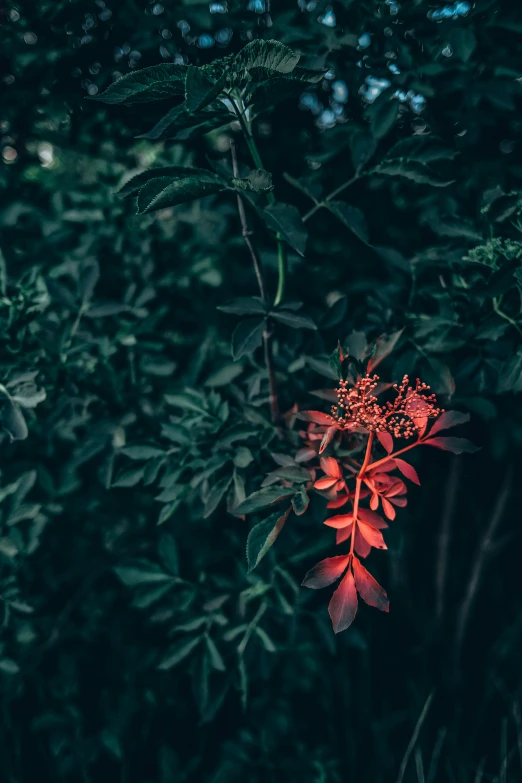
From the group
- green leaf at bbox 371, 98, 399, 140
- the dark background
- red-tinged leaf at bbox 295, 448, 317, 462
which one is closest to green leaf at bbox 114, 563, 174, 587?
the dark background

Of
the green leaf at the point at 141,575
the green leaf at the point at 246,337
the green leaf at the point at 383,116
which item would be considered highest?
the green leaf at the point at 383,116

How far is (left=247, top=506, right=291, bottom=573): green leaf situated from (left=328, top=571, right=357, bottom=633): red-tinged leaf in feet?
0.44

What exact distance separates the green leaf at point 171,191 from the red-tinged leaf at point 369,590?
600 millimetres

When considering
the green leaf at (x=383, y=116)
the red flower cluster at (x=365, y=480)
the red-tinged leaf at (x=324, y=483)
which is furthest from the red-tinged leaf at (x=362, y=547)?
the green leaf at (x=383, y=116)

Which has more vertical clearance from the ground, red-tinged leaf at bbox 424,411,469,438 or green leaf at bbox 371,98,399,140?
green leaf at bbox 371,98,399,140

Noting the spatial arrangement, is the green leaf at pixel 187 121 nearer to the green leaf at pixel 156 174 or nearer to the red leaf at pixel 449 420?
the green leaf at pixel 156 174

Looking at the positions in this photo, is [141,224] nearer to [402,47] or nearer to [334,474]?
[402,47]

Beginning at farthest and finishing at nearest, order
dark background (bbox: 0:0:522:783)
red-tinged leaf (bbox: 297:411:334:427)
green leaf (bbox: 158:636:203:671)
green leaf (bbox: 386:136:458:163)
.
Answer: green leaf (bbox: 158:636:203:671) → dark background (bbox: 0:0:522:783) → green leaf (bbox: 386:136:458:163) → red-tinged leaf (bbox: 297:411:334:427)

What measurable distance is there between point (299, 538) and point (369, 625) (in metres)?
0.84

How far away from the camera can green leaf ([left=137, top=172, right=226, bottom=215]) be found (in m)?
0.88

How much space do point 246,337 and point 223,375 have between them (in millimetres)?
287

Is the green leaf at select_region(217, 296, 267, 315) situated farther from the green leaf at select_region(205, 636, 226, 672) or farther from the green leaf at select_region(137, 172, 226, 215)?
the green leaf at select_region(205, 636, 226, 672)

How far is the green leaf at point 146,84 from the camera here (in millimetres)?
895

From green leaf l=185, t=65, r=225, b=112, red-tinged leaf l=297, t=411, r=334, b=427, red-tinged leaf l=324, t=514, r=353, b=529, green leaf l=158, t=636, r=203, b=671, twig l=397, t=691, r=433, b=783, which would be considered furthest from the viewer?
twig l=397, t=691, r=433, b=783
